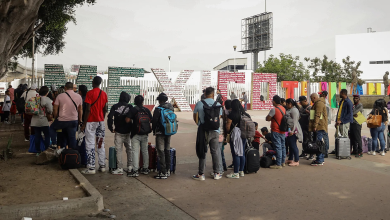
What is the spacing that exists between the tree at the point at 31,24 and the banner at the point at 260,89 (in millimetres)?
15691

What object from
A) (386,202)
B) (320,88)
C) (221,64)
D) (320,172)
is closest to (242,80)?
(320,88)

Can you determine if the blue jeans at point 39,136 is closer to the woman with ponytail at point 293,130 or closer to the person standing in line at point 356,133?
the woman with ponytail at point 293,130

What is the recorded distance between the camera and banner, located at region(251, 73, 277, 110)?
2970 centimetres

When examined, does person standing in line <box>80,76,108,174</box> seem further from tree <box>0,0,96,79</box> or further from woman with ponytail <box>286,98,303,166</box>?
woman with ponytail <box>286,98,303,166</box>

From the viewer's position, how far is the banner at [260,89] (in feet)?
97.5

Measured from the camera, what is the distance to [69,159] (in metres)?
7.05

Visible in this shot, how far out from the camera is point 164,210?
502 centimetres

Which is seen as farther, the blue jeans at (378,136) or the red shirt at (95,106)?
the blue jeans at (378,136)

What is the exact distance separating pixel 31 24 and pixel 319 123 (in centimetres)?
1231

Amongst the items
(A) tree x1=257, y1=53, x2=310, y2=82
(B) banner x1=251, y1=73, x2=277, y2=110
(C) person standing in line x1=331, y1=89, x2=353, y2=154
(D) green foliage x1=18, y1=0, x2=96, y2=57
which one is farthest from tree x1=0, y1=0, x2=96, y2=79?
(A) tree x1=257, y1=53, x2=310, y2=82

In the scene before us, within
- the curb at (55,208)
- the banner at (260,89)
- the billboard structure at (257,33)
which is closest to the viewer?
the curb at (55,208)

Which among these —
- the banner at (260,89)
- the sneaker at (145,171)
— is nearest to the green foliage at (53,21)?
the sneaker at (145,171)

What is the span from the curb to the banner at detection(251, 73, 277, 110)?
83.4 feet

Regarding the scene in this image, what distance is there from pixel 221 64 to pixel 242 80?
51210 millimetres
